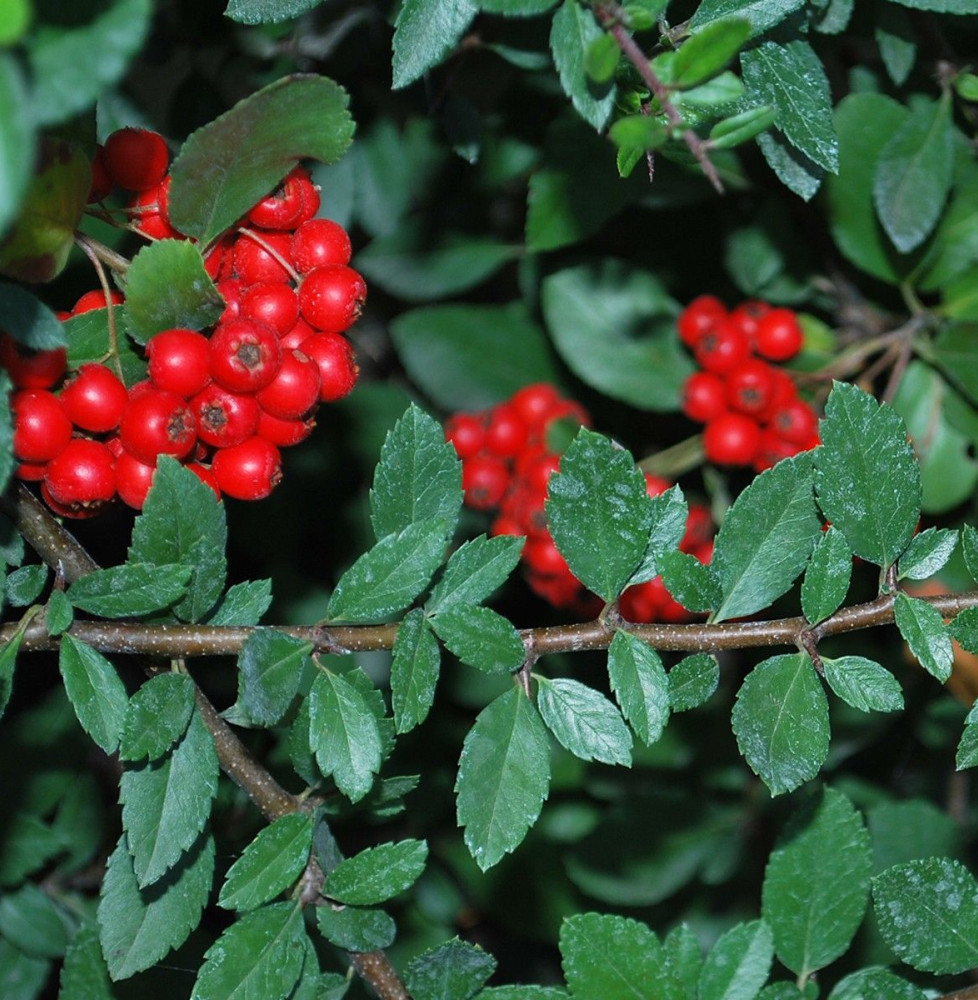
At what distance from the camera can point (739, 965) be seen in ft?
3.35

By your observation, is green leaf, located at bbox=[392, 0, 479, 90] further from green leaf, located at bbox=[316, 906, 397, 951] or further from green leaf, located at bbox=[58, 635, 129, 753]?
green leaf, located at bbox=[316, 906, 397, 951]

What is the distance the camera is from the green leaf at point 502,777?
0.93 m

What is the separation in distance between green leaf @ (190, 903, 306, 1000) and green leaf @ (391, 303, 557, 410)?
113 centimetres

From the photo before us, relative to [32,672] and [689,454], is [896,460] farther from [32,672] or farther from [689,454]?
[32,672]

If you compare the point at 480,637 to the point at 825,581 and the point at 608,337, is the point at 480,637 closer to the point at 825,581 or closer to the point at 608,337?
the point at 825,581

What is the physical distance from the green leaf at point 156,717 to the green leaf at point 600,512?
1.05 ft

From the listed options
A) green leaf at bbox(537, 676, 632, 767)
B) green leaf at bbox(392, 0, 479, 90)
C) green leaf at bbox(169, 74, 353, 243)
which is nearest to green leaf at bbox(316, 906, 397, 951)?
green leaf at bbox(537, 676, 632, 767)

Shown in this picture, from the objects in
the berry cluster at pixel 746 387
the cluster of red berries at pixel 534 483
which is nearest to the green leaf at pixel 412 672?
the cluster of red berries at pixel 534 483

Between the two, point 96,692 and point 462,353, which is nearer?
point 96,692

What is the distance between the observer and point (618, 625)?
37.2 inches

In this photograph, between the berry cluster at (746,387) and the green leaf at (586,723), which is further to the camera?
the berry cluster at (746,387)

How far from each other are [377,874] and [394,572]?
0.84 ft

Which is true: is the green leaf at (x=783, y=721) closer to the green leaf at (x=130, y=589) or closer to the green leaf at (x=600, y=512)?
the green leaf at (x=600, y=512)

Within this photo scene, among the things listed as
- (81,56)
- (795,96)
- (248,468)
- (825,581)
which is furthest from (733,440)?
(81,56)
